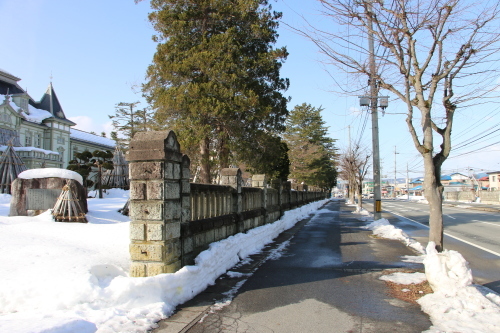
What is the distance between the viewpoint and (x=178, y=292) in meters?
5.42

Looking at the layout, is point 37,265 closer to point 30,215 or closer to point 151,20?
point 30,215

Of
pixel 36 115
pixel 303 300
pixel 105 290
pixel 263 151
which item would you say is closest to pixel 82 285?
pixel 105 290

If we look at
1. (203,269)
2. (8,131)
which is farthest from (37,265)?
(8,131)

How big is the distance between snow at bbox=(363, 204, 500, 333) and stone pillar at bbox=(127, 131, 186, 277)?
363 cm

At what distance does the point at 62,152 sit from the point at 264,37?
3760 cm

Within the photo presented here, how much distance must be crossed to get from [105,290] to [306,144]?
44.3m

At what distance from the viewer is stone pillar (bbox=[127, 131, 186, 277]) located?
5.50 meters

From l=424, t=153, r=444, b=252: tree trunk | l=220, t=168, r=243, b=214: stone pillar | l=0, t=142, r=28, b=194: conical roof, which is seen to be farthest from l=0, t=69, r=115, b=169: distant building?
l=424, t=153, r=444, b=252: tree trunk

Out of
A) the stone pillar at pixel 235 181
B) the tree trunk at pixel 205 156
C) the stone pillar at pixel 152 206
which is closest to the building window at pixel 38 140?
the tree trunk at pixel 205 156

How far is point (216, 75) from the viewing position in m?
17.5

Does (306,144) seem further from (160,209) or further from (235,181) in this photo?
(160,209)

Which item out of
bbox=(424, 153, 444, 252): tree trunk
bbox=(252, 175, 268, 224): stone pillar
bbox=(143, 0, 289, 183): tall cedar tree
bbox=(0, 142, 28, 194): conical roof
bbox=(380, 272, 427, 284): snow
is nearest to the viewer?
bbox=(380, 272, 427, 284): snow

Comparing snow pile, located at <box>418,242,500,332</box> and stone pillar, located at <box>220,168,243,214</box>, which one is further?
stone pillar, located at <box>220,168,243,214</box>

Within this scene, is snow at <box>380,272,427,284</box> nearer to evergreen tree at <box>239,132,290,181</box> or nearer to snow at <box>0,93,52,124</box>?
evergreen tree at <box>239,132,290,181</box>
